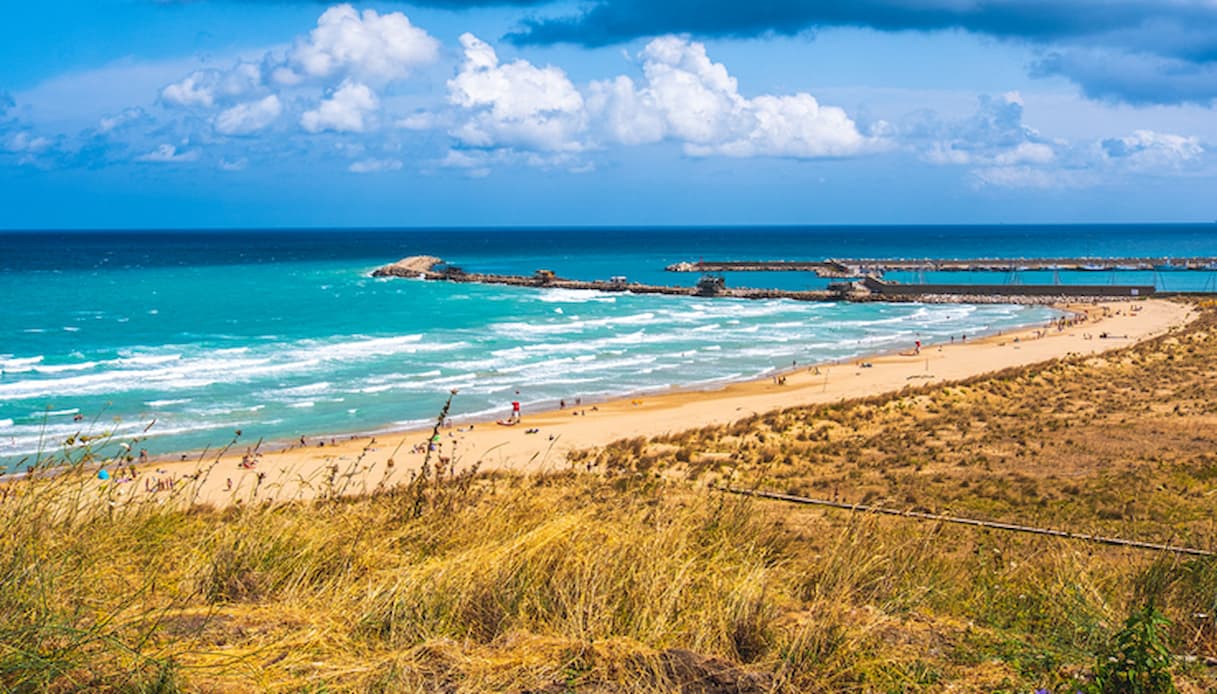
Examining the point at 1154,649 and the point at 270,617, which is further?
the point at 270,617

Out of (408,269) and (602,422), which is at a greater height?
(408,269)

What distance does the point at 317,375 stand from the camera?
1550 inches

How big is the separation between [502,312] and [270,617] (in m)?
62.8

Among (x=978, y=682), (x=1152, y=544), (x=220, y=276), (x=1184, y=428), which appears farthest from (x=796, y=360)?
(x=220, y=276)

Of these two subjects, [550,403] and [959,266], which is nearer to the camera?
[550,403]

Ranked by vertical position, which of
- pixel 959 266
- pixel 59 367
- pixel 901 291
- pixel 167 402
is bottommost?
pixel 167 402

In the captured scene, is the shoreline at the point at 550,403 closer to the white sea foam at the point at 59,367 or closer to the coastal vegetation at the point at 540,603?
the coastal vegetation at the point at 540,603

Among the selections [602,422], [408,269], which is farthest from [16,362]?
[408,269]

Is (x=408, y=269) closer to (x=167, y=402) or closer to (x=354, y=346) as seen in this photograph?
(x=354, y=346)

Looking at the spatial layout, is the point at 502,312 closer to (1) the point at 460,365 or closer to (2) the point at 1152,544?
(1) the point at 460,365

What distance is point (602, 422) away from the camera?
96.2 ft

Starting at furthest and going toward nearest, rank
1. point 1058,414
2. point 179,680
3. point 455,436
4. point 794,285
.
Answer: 1. point 794,285
2. point 455,436
3. point 1058,414
4. point 179,680

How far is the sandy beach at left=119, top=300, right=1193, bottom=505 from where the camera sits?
20.9m

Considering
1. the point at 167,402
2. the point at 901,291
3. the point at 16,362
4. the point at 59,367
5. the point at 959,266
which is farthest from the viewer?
the point at 959,266
